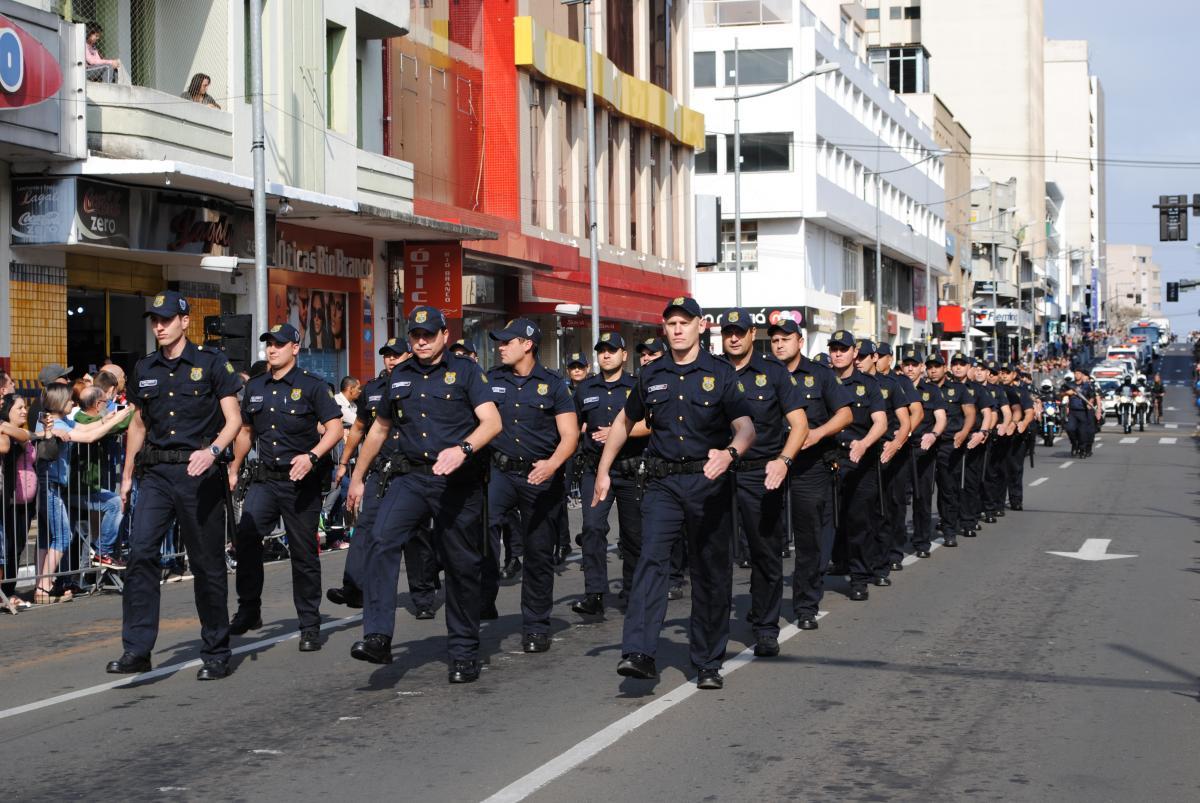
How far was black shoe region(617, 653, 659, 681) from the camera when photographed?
837cm

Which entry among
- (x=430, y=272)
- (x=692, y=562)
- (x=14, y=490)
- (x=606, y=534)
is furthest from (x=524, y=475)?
(x=430, y=272)

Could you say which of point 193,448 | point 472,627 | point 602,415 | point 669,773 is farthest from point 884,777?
point 602,415

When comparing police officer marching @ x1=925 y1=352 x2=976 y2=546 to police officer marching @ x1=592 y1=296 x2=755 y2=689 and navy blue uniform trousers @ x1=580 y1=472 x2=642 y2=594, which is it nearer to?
navy blue uniform trousers @ x1=580 y1=472 x2=642 y2=594

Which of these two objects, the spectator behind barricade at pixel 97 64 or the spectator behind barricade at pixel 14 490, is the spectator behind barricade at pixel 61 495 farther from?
the spectator behind barricade at pixel 97 64

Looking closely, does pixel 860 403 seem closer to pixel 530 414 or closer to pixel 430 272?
pixel 530 414

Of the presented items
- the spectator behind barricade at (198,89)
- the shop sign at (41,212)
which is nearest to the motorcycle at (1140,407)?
the spectator behind barricade at (198,89)

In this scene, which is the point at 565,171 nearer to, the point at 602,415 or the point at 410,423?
the point at 602,415

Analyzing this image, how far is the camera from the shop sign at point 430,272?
29.3 m

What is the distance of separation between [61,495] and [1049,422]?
35500 mm

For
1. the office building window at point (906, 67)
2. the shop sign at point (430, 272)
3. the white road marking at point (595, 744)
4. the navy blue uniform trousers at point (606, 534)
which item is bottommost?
the white road marking at point (595, 744)

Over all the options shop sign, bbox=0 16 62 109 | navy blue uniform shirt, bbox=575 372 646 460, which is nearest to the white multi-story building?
shop sign, bbox=0 16 62 109

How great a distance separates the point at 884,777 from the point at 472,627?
298 cm

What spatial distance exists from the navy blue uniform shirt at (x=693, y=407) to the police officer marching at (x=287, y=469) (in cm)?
260

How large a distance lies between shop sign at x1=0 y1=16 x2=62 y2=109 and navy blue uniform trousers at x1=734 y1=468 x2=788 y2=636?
435 inches
